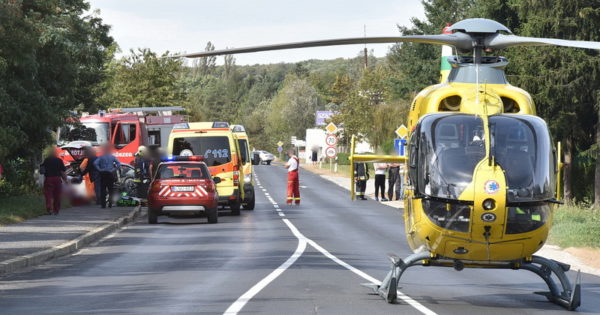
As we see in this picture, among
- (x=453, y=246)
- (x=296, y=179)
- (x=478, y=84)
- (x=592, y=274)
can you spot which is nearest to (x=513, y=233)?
(x=453, y=246)

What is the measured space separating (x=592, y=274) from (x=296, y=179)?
2080 cm

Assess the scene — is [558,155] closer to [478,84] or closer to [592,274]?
[478,84]

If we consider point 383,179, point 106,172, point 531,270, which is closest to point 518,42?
point 531,270

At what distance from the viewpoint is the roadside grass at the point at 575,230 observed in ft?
72.8

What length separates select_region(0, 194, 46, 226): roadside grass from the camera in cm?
2622

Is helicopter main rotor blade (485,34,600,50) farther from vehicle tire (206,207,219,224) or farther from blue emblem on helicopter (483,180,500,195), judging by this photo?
vehicle tire (206,207,219,224)

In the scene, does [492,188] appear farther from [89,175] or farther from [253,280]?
[89,175]

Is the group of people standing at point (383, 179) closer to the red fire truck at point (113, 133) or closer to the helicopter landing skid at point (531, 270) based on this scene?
the red fire truck at point (113, 133)

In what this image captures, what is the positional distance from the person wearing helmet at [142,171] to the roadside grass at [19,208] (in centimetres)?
306

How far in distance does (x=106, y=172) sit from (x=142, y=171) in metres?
1.15

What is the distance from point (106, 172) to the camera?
32812mm

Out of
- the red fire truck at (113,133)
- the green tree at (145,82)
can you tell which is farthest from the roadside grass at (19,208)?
the green tree at (145,82)

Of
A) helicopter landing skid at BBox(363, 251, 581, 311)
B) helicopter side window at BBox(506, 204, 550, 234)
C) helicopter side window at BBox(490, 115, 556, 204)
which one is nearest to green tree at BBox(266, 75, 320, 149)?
helicopter landing skid at BBox(363, 251, 581, 311)

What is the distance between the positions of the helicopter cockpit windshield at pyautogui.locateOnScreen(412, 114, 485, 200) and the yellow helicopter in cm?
1
